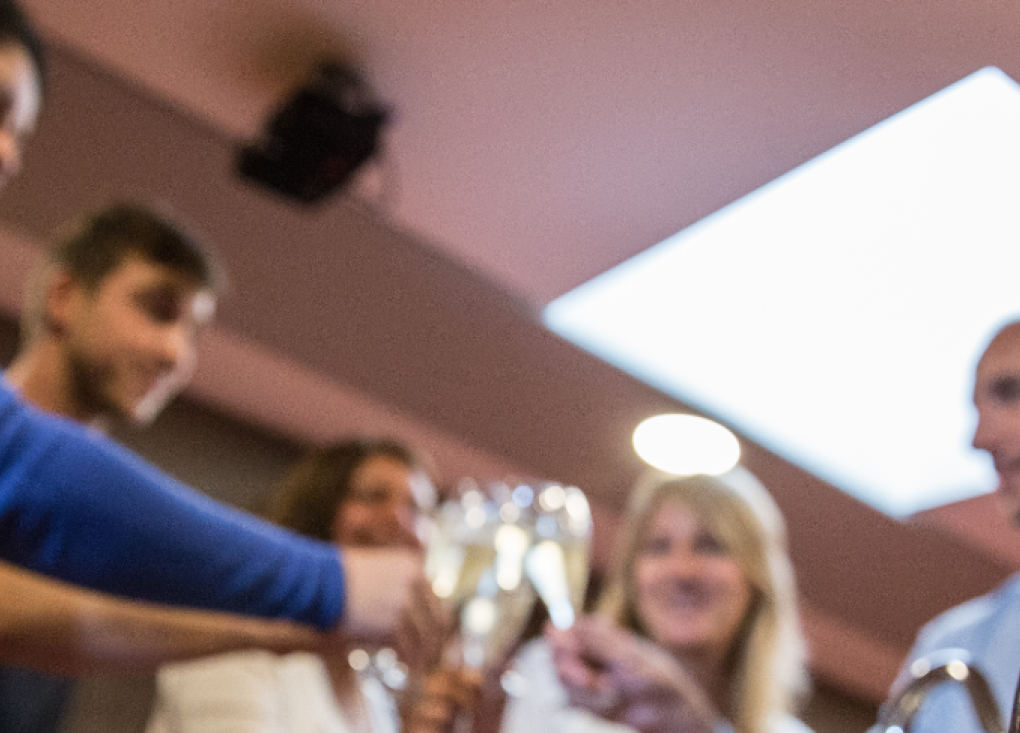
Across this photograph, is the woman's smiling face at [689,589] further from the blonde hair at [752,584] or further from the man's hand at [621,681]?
the man's hand at [621,681]

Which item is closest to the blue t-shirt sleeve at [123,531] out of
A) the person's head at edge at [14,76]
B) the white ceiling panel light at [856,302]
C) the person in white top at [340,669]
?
the person in white top at [340,669]

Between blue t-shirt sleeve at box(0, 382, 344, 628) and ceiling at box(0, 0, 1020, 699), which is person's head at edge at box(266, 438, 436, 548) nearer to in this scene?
ceiling at box(0, 0, 1020, 699)

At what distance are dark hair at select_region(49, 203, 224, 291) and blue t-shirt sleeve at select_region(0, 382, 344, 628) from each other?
72 cm

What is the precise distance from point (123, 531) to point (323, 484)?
3.24 ft

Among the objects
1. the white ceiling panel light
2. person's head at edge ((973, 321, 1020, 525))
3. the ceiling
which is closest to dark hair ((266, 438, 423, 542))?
the ceiling

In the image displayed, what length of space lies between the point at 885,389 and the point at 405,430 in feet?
3.69

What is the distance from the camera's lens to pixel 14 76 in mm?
879

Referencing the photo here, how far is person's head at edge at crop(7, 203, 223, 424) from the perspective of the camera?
121 centimetres

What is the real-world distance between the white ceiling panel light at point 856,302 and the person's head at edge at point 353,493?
0.63 meters

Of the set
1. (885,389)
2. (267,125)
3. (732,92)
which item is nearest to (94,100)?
(267,125)

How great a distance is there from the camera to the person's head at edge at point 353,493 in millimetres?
1423

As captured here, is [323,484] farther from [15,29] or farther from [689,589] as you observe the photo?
[15,29]

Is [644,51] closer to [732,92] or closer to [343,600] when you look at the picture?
[732,92]

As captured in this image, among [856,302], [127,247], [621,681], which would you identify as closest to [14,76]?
[127,247]
